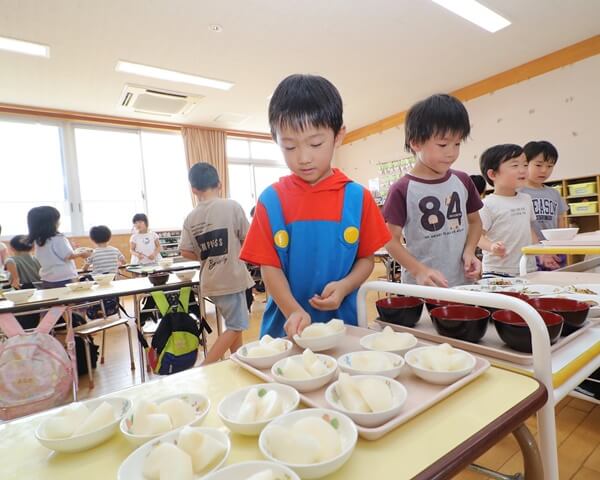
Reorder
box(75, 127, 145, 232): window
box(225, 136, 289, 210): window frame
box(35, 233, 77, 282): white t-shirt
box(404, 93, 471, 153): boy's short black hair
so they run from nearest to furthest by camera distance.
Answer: box(404, 93, 471, 153): boy's short black hair
box(35, 233, 77, 282): white t-shirt
box(75, 127, 145, 232): window
box(225, 136, 289, 210): window frame

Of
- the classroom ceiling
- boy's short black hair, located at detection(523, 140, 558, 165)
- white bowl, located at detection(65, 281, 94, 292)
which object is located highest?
the classroom ceiling

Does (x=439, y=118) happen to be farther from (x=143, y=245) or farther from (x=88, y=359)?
(x=143, y=245)

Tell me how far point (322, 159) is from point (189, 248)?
1906mm

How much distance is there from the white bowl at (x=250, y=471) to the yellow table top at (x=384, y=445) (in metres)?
0.04

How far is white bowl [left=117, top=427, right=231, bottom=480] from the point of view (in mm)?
376

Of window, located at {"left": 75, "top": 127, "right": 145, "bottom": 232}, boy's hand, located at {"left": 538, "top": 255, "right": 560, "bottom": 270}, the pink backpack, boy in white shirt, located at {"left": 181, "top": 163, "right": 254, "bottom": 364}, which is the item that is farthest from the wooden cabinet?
window, located at {"left": 75, "top": 127, "right": 145, "bottom": 232}

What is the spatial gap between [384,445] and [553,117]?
5954 mm

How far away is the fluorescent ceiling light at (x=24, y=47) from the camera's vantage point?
141 inches

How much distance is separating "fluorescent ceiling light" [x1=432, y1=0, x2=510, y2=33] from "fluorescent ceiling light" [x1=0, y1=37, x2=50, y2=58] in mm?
4232

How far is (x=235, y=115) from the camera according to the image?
Answer: 20.6ft

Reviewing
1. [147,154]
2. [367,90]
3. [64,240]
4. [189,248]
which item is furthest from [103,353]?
[367,90]

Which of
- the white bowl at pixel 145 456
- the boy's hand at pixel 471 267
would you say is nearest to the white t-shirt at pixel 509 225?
the boy's hand at pixel 471 267

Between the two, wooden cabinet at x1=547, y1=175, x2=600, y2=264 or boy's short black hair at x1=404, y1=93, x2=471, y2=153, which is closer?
boy's short black hair at x1=404, y1=93, x2=471, y2=153

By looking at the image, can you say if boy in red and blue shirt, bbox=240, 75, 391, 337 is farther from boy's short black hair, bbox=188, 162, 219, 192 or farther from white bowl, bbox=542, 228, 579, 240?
boy's short black hair, bbox=188, 162, 219, 192
